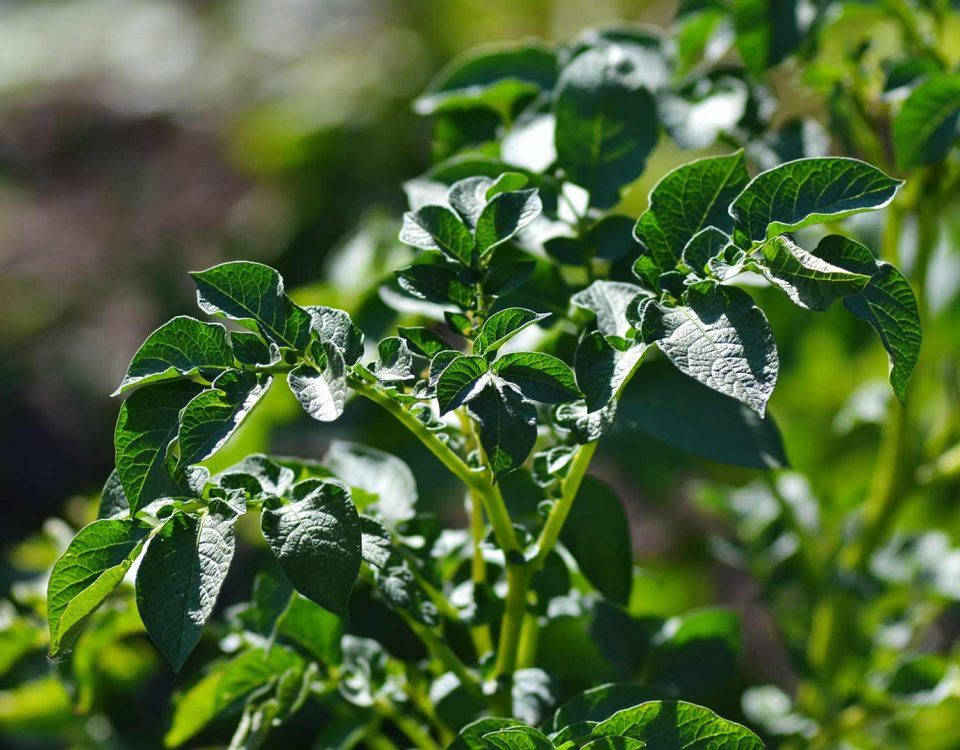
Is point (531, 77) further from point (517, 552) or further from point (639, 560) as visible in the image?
point (639, 560)

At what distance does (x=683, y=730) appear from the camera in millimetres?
465

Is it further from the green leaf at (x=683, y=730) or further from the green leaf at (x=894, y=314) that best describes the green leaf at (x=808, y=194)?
the green leaf at (x=683, y=730)

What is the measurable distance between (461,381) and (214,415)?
0.10 metres

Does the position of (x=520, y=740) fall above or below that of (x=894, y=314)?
below

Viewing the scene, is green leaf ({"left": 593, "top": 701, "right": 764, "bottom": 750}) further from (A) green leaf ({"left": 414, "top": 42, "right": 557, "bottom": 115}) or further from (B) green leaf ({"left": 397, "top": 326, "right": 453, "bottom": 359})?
(A) green leaf ({"left": 414, "top": 42, "right": 557, "bottom": 115})

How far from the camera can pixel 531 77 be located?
76cm

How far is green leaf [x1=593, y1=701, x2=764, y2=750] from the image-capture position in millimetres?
463

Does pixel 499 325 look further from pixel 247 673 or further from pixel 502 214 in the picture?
pixel 247 673

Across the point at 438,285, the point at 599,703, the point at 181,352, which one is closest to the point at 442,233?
the point at 438,285

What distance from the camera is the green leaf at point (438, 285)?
50 cm

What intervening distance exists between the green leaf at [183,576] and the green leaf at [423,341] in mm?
113

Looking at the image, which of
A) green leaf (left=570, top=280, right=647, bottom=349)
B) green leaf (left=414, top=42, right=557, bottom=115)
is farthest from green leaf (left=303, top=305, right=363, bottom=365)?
green leaf (left=414, top=42, right=557, bottom=115)

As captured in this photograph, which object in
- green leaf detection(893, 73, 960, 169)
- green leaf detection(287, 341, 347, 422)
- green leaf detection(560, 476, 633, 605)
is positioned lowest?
green leaf detection(560, 476, 633, 605)

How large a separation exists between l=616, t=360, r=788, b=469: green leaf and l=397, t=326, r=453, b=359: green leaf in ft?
0.46
